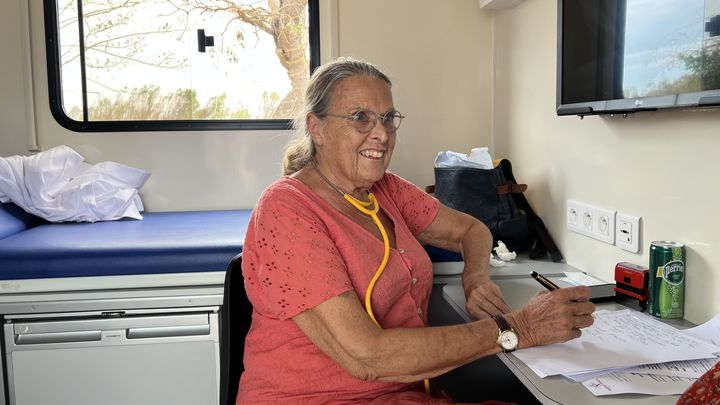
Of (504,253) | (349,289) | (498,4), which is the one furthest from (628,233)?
(498,4)

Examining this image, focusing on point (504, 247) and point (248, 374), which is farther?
point (504, 247)

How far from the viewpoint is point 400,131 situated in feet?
10.2

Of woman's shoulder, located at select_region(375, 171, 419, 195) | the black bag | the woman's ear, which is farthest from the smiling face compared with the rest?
the black bag

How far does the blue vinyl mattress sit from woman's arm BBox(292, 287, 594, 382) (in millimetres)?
1046

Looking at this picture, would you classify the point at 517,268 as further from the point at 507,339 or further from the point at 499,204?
the point at 507,339

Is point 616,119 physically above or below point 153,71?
below

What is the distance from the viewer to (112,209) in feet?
9.07

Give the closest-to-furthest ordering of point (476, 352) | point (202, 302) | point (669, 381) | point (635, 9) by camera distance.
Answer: point (669, 381) < point (476, 352) < point (635, 9) < point (202, 302)

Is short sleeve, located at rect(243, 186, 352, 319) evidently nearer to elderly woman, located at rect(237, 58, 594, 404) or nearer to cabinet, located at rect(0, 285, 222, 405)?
elderly woman, located at rect(237, 58, 594, 404)

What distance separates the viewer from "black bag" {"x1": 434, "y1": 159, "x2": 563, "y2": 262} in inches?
91.0

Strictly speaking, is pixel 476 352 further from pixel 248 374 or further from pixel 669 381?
pixel 248 374

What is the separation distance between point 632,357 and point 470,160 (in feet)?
4.56

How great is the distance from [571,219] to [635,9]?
785 millimetres

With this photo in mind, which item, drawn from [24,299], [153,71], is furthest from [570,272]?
[153,71]
